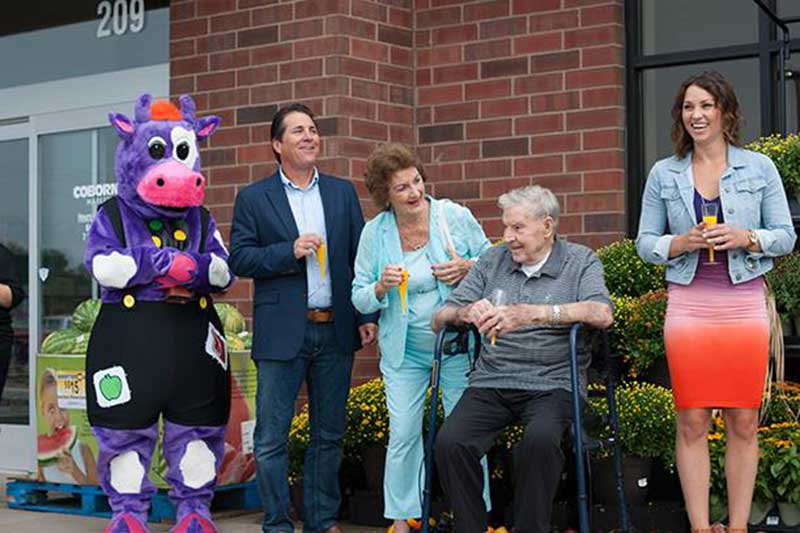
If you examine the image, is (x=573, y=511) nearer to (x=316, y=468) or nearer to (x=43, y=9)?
(x=316, y=468)

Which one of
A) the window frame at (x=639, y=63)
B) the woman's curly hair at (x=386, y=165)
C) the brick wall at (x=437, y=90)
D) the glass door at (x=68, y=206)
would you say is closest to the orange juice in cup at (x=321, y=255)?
the woman's curly hair at (x=386, y=165)

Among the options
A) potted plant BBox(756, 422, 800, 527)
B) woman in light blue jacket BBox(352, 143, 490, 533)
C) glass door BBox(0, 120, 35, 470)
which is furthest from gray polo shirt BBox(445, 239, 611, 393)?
glass door BBox(0, 120, 35, 470)

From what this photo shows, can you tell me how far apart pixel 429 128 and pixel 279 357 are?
2651 mm

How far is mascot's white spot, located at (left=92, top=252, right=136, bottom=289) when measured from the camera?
20.8 ft

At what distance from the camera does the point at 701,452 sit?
5891 millimetres

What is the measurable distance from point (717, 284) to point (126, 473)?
107 inches

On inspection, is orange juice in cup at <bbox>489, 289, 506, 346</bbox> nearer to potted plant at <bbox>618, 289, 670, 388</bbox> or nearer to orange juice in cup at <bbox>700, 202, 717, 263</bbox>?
orange juice in cup at <bbox>700, 202, 717, 263</bbox>

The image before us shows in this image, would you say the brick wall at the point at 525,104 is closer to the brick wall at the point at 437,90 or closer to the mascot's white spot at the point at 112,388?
the brick wall at the point at 437,90

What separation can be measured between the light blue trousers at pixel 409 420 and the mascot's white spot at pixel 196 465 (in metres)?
0.88

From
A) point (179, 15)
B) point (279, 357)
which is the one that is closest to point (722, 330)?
point (279, 357)

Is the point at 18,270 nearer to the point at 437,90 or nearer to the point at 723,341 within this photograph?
the point at 437,90

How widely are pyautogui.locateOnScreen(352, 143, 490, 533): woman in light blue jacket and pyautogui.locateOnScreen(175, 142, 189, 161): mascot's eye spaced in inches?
34.9

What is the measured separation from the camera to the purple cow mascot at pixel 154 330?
253 inches

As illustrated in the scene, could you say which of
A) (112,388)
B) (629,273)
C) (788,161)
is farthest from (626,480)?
(112,388)
